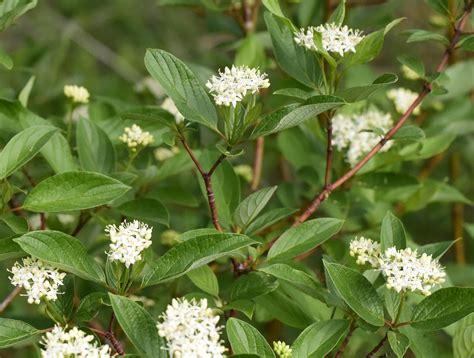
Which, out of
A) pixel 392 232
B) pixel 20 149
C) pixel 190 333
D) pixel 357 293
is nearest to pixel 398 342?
pixel 357 293

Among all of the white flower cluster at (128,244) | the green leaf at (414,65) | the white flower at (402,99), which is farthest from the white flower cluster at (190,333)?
the white flower at (402,99)

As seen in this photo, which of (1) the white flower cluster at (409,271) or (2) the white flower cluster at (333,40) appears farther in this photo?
(2) the white flower cluster at (333,40)

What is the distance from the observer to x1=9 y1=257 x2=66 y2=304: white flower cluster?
42.0 inches


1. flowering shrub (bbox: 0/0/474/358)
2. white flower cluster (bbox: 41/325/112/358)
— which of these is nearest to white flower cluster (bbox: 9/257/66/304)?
flowering shrub (bbox: 0/0/474/358)

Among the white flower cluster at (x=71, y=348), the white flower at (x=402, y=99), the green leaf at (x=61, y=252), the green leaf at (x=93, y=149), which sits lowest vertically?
the white flower cluster at (x=71, y=348)

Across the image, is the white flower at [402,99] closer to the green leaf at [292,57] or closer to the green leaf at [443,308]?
the green leaf at [292,57]

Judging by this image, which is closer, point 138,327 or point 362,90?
point 138,327

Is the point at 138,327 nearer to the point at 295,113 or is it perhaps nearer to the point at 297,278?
the point at 297,278

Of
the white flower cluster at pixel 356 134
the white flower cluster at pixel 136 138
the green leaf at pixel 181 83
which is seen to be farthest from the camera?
the white flower cluster at pixel 356 134

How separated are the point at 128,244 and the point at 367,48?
1.58ft

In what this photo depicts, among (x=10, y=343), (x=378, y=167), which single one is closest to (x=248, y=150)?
(x=378, y=167)

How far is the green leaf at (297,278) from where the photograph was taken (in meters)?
1.09

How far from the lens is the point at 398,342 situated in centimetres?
104

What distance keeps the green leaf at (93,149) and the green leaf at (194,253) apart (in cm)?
34
